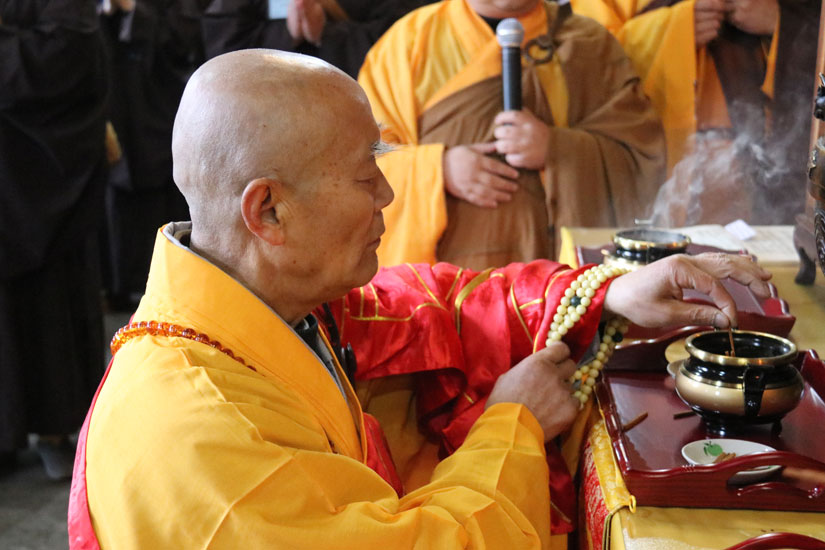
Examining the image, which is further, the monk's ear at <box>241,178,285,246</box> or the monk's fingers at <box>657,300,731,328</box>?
the monk's fingers at <box>657,300,731,328</box>

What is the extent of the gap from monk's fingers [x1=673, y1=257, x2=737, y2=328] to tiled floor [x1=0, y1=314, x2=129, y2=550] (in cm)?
200

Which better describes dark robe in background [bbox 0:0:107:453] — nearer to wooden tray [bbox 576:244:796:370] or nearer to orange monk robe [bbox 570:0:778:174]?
orange monk robe [bbox 570:0:778:174]

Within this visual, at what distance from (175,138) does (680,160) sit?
233cm

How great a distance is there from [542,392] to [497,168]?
154 cm

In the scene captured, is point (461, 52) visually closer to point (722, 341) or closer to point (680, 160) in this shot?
point (680, 160)

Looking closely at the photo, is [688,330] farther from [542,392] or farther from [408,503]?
[408,503]

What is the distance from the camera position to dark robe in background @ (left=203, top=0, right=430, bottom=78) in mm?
3332

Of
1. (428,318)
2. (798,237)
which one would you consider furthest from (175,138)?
(798,237)

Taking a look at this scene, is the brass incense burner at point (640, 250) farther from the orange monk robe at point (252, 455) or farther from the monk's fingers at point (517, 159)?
the monk's fingers at point (517, 159)

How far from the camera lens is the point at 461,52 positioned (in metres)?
2.65

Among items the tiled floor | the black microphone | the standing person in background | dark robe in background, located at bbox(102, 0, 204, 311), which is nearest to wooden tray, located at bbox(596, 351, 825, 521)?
the black microphone

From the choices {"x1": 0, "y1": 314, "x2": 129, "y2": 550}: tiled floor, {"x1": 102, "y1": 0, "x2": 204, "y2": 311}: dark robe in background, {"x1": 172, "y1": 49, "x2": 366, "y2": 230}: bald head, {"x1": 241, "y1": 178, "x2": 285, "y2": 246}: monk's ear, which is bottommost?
{"x1": 0, "y1": 314, "x2": 129, "y2": 550}: tiled floor

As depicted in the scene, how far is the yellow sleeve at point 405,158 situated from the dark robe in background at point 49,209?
95 cm

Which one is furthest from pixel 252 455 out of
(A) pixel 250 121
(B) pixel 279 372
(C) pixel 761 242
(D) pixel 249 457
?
(C) pixel 761 242
